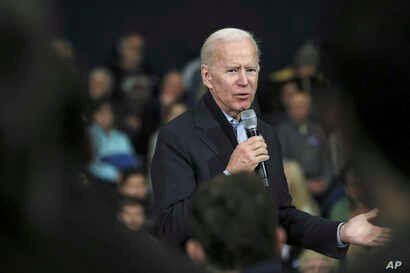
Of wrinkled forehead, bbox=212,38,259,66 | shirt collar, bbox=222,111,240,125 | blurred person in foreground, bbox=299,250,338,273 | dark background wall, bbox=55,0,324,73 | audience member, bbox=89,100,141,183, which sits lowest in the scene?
blurred person in foreground, bbox=299,250,338,273

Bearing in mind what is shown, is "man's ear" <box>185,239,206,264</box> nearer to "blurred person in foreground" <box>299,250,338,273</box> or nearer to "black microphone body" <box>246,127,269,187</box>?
"black microphone body" <box>246,127,269,187</box>

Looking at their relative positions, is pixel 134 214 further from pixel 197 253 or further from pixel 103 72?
pixel 197 253

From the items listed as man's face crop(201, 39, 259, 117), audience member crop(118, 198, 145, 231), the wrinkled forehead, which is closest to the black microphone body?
man's face crop(201, 39, 259, 117)

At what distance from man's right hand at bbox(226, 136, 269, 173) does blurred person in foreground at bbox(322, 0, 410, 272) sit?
191 centimetres

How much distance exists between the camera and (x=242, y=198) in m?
2.33

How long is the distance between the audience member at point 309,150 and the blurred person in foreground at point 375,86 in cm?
603

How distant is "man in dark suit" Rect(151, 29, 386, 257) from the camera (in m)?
4.03

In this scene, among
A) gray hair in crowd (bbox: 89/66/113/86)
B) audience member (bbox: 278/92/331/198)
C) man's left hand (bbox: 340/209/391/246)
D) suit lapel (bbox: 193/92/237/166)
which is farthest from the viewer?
gray hair in crowd (bbox: 89/66/113/86)

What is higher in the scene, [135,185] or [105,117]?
[105,117]

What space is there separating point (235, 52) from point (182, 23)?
6672 millimetres

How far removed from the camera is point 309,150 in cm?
813

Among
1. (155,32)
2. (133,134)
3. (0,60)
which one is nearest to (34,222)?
(0,60)

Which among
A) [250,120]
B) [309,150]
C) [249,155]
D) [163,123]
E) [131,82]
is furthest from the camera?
[131,82]

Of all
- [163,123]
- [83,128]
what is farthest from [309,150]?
[83,128]
